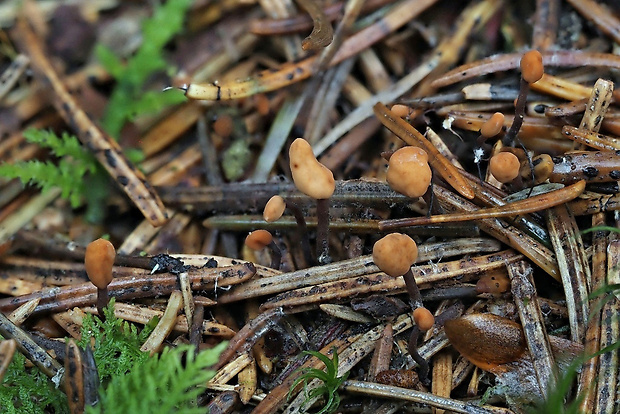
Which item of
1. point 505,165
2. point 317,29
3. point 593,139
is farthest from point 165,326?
point 593,139

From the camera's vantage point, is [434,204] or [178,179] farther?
[178,179]

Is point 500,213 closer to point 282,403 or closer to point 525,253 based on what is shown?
point 525,253

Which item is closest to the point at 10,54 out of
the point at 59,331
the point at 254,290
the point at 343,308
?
the point at 59,331

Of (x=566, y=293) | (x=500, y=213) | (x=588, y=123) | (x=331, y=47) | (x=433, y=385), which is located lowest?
(x=433, y=385)

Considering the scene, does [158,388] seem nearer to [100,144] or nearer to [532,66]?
[100,144]

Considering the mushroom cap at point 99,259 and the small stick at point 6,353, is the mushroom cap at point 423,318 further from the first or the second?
the small stick at point 6,353

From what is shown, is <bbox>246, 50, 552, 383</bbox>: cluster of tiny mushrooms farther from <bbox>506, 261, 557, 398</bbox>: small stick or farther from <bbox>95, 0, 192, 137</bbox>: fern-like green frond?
<bbox>95, 0, 192, 137</bbox>: fern-like green frond

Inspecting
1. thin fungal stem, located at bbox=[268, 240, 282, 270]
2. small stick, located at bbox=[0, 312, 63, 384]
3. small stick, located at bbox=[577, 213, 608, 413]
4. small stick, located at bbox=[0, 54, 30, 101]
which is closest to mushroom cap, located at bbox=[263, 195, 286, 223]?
thin fungal stem, located at bbox=[268, 240, 282, 270]

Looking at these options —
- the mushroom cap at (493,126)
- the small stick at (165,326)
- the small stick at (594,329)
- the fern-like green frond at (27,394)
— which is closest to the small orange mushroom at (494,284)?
the small stick at (594,329)

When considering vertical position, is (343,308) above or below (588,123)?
below
